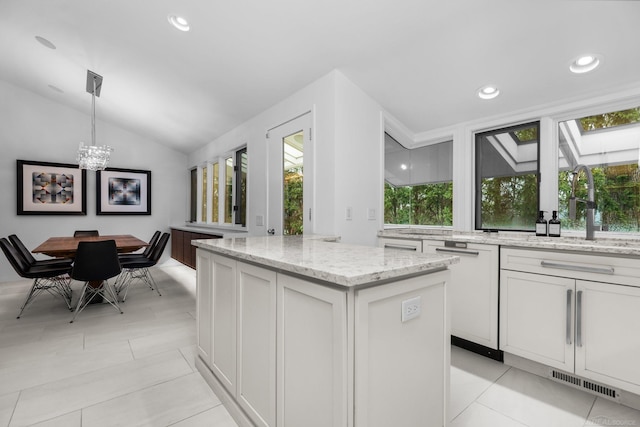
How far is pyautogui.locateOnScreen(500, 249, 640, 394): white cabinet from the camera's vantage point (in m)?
1.71

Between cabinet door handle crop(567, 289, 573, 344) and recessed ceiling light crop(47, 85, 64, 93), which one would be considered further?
recessed ceiling light crop(47, 85, 64, 93)

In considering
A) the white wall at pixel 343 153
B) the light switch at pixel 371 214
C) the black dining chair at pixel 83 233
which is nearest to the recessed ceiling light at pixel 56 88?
the black dining chair at pixel 83 233

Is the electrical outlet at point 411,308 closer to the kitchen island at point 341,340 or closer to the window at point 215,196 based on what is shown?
the kitchen island at point 341,340

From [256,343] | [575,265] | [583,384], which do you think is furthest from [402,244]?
[256,343]

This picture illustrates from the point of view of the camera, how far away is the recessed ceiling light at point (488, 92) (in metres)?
2.51

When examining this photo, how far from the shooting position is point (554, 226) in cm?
242

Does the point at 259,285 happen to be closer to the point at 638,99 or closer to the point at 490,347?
the point at 490,347

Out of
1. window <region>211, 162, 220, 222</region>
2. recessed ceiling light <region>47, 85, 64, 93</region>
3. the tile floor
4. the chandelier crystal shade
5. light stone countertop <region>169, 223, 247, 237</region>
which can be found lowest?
the tile floor

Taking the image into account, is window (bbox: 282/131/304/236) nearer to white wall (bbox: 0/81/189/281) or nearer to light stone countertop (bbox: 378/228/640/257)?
light stone countertop (bbox: 378/228/640/257)

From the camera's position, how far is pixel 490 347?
2279 mm

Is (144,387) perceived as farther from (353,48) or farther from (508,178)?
(508,178)

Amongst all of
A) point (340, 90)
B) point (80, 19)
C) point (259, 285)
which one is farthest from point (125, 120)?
point (259, 285)

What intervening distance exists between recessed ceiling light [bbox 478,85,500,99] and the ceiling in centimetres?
6

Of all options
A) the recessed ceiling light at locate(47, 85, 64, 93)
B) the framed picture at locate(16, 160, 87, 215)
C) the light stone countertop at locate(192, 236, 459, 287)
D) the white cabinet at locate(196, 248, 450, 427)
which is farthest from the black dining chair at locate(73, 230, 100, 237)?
the light stone countertop at locate(192, 236, 459, 287)
